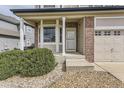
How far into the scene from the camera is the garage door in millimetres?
14461

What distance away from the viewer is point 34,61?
29.9ft

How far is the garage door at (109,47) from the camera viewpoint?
14461 mm

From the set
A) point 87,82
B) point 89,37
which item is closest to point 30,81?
point 87,82

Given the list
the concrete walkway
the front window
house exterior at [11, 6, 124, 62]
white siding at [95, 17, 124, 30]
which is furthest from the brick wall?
the front window

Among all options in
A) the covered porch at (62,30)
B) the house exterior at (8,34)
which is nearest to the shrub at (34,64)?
the covered porch at (62,30)

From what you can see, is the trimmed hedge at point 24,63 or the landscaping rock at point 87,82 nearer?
the landscaping rock at point 87,82

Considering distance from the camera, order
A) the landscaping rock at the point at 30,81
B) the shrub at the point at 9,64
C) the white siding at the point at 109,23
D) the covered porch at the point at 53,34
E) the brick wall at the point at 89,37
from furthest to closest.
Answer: the covered porch at the point at 53,34 < the white siding at the point at 109,23 < the brick wall at the point at 89,37 < the shrub at the point at 9,64 < the landscaping rock at the point at 30,81

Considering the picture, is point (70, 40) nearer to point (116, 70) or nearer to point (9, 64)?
point (116, 70)

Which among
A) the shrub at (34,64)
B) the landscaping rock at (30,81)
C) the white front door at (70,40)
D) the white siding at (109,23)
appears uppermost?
the white siding at (109,23)

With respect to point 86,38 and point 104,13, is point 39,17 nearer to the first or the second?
point 86,38

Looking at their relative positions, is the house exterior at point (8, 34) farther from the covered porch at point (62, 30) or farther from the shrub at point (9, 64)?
the shrub at point (9, 64)

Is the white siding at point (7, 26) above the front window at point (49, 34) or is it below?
above

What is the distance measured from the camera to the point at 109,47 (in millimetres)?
14555
